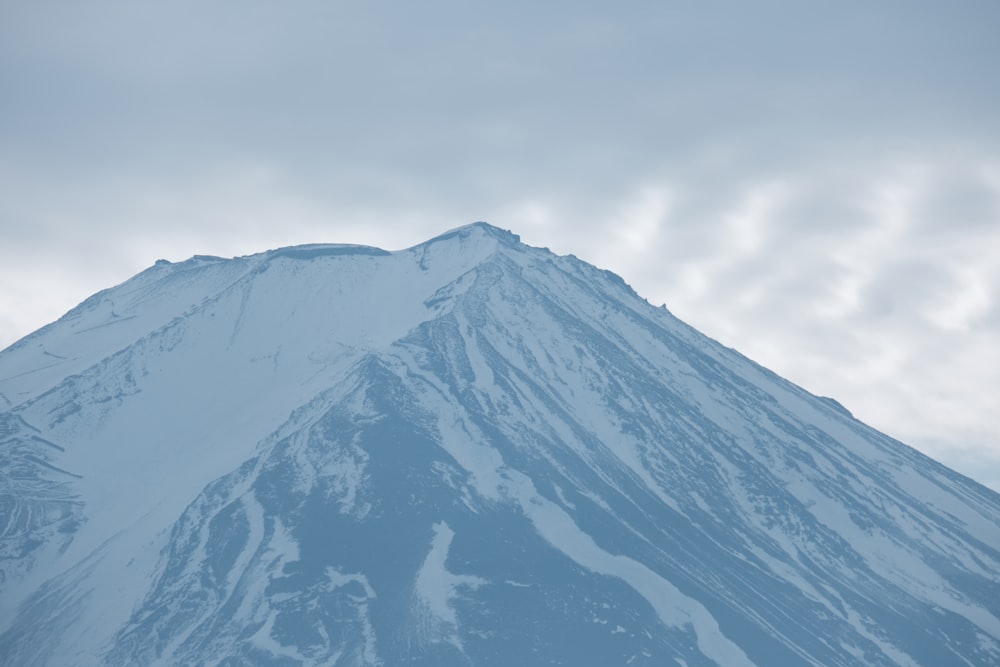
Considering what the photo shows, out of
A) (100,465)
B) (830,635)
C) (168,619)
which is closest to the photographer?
(168,619)

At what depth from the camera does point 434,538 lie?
542 feet

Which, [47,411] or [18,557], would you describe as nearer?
[18,557]

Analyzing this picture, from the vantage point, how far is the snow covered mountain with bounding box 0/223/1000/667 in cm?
15200

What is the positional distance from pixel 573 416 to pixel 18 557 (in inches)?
2766

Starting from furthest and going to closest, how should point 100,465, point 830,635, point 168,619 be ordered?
point 100,465, point 830,635, point 168,619

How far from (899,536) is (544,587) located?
55725mm

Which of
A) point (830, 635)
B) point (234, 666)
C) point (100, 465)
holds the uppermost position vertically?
point (830, 635)

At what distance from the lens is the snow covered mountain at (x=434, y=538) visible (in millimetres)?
152000

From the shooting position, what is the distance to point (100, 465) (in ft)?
600

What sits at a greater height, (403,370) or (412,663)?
(403,370)

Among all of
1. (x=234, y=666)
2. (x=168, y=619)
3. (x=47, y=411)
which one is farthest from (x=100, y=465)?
(x=234, y=666)

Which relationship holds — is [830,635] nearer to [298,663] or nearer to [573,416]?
[573,416]

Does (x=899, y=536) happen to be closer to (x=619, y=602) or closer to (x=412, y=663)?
(x=619, y=602)

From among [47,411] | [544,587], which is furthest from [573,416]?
[47,411]
